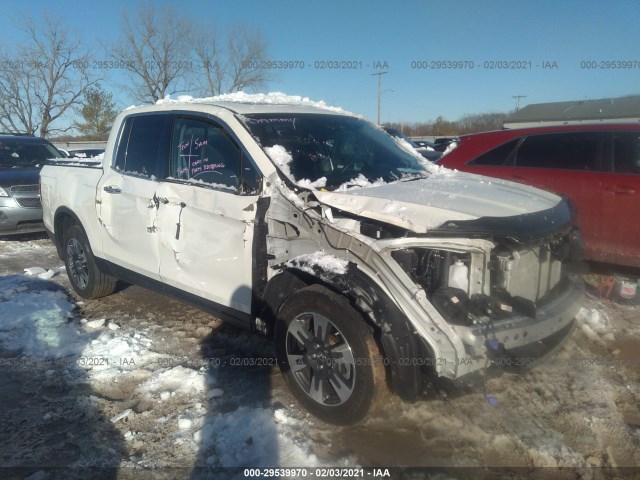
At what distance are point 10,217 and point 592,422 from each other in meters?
8.19

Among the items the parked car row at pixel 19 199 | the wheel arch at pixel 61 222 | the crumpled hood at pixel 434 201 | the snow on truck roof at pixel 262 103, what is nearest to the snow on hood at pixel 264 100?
the snow on truck roof at pixel 262 103

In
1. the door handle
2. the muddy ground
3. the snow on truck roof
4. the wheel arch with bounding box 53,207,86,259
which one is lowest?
the muddy ground

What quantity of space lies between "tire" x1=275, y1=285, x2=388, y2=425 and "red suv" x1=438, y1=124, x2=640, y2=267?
8.33ft

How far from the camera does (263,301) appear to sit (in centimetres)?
309

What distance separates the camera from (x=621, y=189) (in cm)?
456

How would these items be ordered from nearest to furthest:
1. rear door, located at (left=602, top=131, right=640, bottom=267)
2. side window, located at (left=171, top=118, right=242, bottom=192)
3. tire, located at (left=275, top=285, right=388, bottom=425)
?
tire, located at (left=275, top=285, right=388, bottom=425) < side window, located at (left=171, top=118, right=242, bottom=192) < rear door, located at (left=602, top=131, right=640, bottom=267)

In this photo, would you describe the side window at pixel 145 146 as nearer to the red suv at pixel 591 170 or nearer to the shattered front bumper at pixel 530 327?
the shattered front bumper at pixel 530 327

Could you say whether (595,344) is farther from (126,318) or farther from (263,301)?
(126,318)

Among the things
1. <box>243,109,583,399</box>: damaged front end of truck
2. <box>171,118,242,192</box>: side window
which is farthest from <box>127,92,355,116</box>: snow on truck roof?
<box>243,109,583,399</box>: damaged front end of truck

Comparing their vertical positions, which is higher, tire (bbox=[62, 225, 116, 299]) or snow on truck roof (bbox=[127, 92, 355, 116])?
snow on truck roof (bbox=[127, 92, 355, 116])

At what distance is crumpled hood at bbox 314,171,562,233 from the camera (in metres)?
2.55

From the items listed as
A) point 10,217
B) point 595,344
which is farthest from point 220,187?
point 10,217

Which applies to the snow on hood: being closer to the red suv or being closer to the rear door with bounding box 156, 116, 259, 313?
the rear door with bounding box 156, 116, 259, 313

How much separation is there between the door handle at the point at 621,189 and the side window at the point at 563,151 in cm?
28
